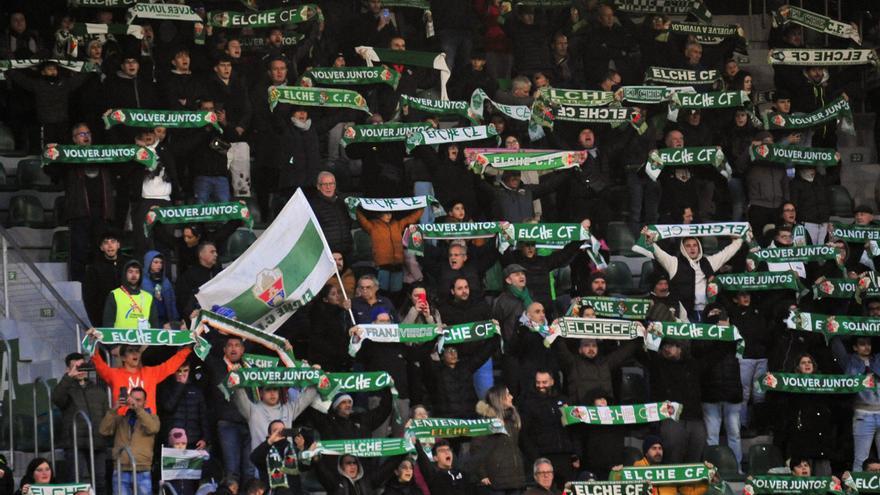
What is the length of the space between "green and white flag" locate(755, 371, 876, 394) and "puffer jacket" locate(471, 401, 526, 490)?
3.22 m

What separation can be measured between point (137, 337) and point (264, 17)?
22.8 ft

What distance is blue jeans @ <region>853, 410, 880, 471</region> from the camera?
23828 millimetres

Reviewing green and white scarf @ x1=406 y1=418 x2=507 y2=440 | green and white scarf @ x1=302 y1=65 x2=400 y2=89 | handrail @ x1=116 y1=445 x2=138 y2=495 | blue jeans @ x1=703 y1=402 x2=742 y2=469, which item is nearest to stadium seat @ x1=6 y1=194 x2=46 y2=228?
green and white scarf @ x1=302 y1=65 x2=400 y2=89

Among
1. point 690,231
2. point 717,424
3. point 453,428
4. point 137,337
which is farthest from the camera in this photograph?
point 690,231

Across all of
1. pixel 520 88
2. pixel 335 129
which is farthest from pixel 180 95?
pixel 520 88

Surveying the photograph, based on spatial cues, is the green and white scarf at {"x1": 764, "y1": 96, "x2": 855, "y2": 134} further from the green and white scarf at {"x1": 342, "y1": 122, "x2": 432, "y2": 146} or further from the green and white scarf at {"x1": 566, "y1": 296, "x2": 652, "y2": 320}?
the green and white scarf at {"x1": 342, "y1": 122, "x2": 432, "y2": 146}

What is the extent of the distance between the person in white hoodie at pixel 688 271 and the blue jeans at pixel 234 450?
543 cm

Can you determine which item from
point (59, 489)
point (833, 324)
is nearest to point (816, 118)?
point (833, 324)

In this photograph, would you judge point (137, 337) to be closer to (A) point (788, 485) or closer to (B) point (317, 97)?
(B) point (317, 97)

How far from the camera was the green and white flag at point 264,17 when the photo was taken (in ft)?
88.9

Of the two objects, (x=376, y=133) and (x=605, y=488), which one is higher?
(x=376, y=133)

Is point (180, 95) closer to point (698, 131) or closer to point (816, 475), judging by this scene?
point (698, 131)

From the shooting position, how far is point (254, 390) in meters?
21.5

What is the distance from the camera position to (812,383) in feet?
77.8
